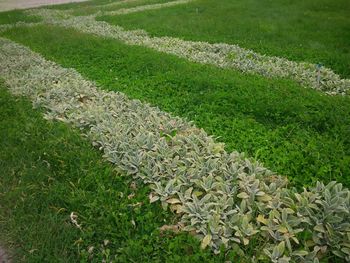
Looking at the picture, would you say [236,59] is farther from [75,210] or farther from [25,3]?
[25,3]

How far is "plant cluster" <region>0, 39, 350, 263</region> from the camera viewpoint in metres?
3.33

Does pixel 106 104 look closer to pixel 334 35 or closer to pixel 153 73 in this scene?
pixel 153 73

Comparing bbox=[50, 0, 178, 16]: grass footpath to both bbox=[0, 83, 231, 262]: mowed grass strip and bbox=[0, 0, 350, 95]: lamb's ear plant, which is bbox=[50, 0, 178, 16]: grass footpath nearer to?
bbox=[0, 0, 350, 95]: lamb's ear plant

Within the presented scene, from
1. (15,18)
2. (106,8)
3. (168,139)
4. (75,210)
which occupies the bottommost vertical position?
(75,210)

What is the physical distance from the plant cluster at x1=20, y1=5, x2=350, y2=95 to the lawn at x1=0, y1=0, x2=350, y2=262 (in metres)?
0.50

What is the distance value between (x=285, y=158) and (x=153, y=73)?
14.8 ft

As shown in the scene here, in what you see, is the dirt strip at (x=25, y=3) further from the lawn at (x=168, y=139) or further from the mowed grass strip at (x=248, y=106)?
the mowed grass strip at (x=248, y=106)

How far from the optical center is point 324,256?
10.6ft

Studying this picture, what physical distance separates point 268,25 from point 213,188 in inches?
407

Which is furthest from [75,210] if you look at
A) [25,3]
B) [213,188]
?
[25,3]

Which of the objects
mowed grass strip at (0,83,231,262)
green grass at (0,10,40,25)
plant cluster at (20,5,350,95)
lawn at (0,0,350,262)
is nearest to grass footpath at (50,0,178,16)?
green grass at (0,10,40,25)

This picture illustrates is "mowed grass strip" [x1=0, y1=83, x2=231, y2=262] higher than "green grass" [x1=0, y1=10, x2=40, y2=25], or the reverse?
"green grass" [x1=0, y1=10, x2=40, y2=25]

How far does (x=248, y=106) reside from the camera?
6.25 m

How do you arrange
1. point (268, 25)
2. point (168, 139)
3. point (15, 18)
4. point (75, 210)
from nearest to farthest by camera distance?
point (75, 210) → point (168, 139) → point (268, 25) → point (15, 18)
